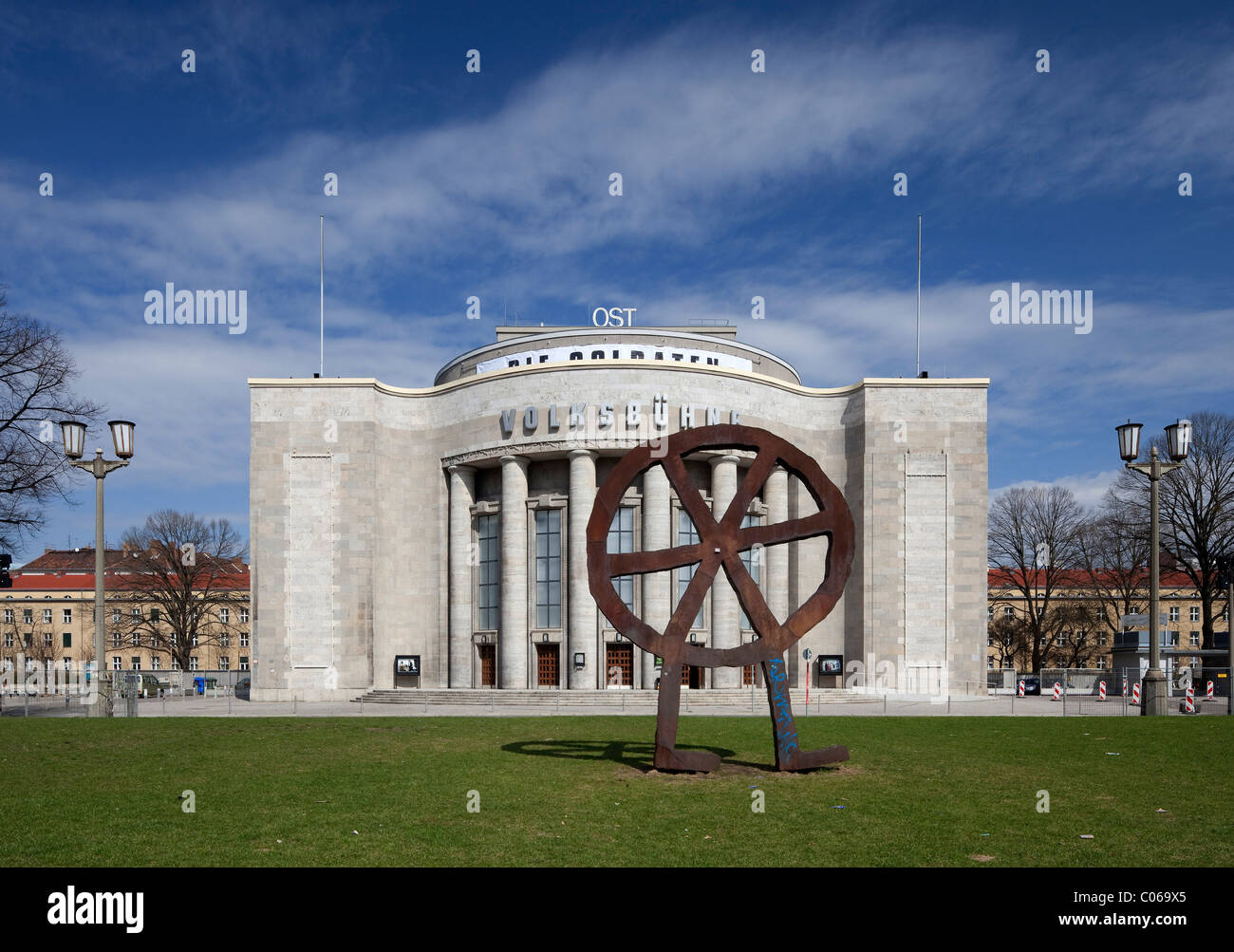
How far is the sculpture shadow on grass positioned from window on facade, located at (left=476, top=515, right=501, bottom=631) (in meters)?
30.9

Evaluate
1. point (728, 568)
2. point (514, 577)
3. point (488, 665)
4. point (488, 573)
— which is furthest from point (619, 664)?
point (728, 568)

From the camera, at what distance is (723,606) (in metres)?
51.1

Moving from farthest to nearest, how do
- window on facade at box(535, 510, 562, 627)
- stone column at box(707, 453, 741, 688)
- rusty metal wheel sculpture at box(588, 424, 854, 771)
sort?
1. window on facade at box(535, 510, 562, 627)
2. stone column at box(707, 453, 741, 688)
3. rusty metal wheel sculpture at box(588, 424, 854, 771)

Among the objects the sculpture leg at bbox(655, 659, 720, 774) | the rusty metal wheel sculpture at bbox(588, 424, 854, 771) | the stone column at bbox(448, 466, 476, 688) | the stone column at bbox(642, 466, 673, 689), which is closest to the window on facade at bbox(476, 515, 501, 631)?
the stone column at bbox(448, 466, 476, 688)

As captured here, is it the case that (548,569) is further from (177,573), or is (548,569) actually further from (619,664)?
(177,573)

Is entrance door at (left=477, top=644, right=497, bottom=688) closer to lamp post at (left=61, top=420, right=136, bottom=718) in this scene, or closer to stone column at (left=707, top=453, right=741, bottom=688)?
stone column at (left=707, top=453, right=741, bottom=688)

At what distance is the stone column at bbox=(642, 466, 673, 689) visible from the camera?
49375mm

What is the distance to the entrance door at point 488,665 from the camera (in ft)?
177

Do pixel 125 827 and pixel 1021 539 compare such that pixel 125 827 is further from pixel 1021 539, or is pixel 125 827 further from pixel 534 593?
pixel 1021 539

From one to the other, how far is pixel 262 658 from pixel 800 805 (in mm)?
43483

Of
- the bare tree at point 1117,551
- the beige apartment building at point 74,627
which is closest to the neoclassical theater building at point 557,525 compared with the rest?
the bare tree at point 1117,551
